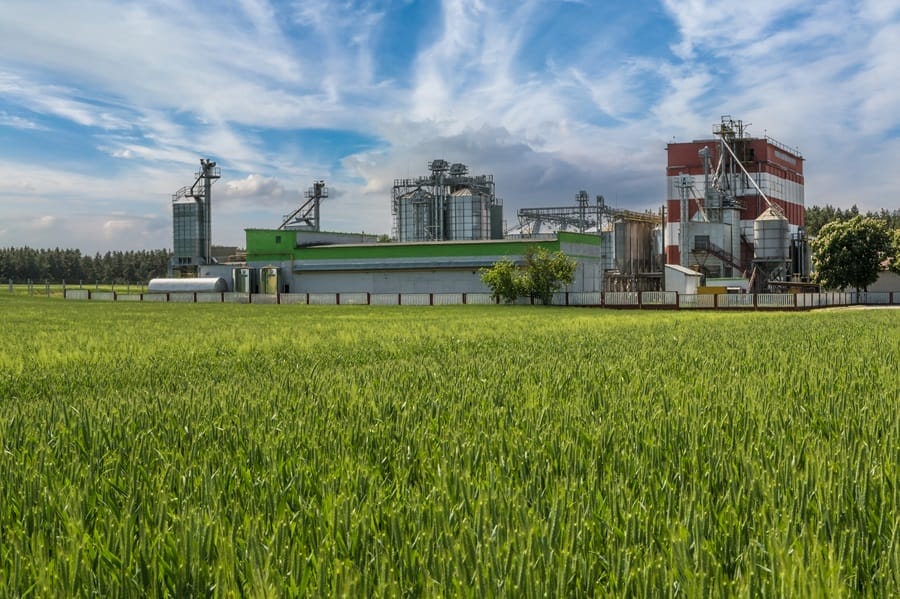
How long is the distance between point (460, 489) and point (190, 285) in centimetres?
6387

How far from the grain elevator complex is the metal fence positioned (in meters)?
3.22

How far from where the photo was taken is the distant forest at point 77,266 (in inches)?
5468

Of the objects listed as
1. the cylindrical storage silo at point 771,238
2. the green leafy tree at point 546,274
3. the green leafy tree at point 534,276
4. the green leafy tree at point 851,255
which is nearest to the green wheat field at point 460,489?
the green leafy tree at point 546,274

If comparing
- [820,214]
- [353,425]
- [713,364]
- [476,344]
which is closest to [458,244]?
[476,344]

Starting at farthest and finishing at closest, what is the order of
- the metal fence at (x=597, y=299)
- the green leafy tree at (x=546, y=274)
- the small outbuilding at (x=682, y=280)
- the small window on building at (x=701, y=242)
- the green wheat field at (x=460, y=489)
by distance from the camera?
the small window on building at (x=701, y=242)
the small outbuilding at (x=682, y=280)
the green leafy tree at (x=546, y=274)
the metal fence at (x=597, y=299)
the green wheat field at (x=460, y=489)

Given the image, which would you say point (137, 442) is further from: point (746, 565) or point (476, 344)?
point (476, 344)

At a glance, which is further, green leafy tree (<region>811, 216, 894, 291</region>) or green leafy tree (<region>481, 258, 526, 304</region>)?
green leafy tree (<region>811, 216, 894, 291</region>)

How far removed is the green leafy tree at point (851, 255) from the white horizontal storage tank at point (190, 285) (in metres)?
45.8

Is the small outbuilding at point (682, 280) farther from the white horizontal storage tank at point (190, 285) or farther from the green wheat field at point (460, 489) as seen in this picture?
the green wheat field at point (460, 489)

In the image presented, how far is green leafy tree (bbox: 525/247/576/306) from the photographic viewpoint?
161 feet

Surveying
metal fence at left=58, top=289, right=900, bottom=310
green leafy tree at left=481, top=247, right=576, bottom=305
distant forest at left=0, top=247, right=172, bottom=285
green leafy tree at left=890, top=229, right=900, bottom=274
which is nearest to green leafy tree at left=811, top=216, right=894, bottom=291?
green leafy tree at left=890, top=229, right=900, bottom=274

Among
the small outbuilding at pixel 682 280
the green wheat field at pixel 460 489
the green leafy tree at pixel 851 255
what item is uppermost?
the green leafy tree at pixel 851 255

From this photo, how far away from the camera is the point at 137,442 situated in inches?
Result: 155

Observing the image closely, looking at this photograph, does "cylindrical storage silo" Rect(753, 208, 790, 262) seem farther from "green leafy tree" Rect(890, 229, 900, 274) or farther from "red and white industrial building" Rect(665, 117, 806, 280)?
"green leafy tree" Rect(890, 229, 900, 274)
